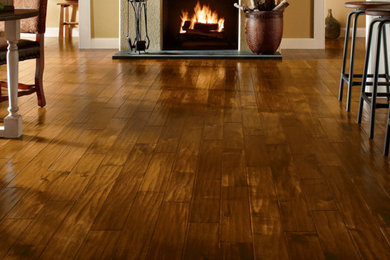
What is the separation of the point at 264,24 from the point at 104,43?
86.9 inches

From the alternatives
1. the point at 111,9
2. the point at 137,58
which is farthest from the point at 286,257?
the point at 111,9

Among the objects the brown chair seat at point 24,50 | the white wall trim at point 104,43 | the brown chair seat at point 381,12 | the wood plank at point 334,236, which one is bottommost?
the wood plank at point 334,236

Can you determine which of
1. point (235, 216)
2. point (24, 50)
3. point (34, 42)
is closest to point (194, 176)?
point (235, 216)

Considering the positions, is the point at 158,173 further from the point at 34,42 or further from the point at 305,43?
the point at 305,43

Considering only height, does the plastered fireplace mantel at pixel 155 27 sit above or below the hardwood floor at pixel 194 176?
above

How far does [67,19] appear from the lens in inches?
380

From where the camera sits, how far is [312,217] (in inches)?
103

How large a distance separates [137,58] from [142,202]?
457 cm

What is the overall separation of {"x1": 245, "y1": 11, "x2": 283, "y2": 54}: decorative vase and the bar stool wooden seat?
3.16 metres

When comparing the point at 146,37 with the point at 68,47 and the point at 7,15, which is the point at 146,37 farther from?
the point at 7,15

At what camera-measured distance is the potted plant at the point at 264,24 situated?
23.0 ft

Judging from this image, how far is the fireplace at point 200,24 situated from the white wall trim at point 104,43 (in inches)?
25.0

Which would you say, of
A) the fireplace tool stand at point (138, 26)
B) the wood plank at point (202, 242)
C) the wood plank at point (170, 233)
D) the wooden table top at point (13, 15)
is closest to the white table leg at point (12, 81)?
the wooden table top at point (13, 15)

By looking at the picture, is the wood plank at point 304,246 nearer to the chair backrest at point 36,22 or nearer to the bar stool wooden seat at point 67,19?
the chair backrest at point 36,22
